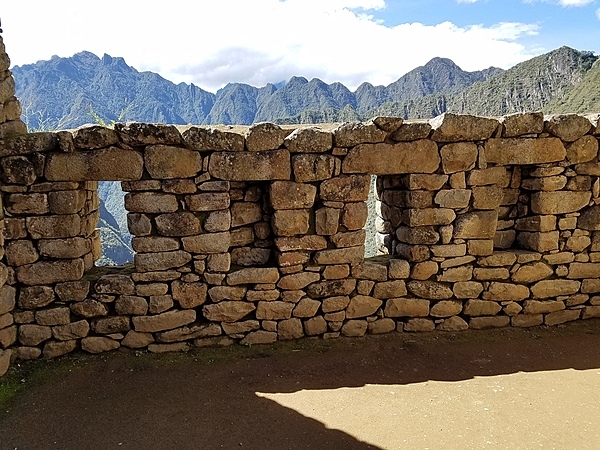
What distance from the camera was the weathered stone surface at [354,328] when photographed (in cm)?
655

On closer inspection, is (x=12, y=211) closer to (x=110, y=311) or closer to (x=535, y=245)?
(x=110, y=311)

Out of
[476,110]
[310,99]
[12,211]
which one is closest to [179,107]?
[310,99]

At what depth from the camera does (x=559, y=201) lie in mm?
6652

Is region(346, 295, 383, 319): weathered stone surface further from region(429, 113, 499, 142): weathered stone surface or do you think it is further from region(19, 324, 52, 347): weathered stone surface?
region(19, 324, 52, 347): weathered stone surface

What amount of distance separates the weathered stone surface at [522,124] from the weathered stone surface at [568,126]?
0.14m

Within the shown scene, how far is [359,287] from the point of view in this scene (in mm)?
6523

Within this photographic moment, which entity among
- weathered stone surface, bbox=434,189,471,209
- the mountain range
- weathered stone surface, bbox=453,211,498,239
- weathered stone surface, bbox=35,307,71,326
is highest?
the mountain range

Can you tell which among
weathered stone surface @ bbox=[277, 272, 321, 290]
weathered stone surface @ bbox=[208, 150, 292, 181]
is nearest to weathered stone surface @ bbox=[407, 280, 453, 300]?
weathered stone surface @ bbox=[277, 272, 321, 290]

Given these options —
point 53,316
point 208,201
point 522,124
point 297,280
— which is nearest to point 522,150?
point 522,124

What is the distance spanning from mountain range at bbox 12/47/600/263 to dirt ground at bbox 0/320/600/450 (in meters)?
3.42

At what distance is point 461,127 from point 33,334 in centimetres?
635

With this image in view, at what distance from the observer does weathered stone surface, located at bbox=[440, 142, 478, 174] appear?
628cm

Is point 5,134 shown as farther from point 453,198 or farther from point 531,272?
point 531,272

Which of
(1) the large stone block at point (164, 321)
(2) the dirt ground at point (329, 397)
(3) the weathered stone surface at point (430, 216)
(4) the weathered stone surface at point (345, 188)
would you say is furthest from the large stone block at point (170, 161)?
Answer: (3) the weathered stone surface at point (430, 216)
